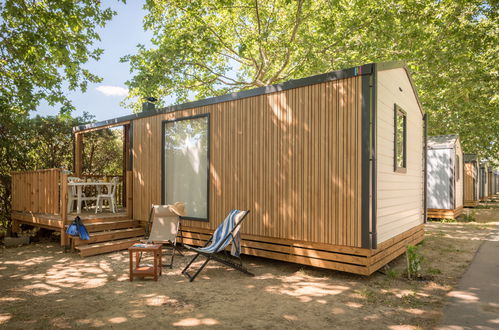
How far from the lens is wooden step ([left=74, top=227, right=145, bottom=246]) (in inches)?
228

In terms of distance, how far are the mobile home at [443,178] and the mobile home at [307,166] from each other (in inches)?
181

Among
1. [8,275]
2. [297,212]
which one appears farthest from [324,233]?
[8,275]

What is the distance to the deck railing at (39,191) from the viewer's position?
20.3 ft

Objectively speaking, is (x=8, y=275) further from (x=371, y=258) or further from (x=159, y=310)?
(x=371, y=258)

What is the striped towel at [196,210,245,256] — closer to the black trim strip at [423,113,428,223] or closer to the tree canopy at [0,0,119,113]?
the tree canopy at [0,0,119,113]

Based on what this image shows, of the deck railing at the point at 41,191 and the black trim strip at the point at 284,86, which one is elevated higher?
the black trim strip at the point at 284,86

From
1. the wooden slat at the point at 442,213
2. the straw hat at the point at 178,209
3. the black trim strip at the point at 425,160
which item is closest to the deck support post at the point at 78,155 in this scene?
the straw hat at the point at 178,209

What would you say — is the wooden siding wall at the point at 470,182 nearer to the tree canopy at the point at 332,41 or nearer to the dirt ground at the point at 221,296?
the tree canopy at the point at 332,41

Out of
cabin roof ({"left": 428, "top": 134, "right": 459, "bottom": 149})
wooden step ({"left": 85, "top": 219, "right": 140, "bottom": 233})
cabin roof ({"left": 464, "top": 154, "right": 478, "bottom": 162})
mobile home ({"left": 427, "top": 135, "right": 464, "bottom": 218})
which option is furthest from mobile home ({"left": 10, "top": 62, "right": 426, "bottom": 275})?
cabin roof ({"left": 464, "top": 154, "right": 478, "bottom": 162})

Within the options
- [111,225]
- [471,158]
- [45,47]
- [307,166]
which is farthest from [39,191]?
[471,158]

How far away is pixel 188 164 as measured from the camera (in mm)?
6180

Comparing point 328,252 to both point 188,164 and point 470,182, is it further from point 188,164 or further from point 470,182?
point 470,182

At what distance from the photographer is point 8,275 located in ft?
14.8

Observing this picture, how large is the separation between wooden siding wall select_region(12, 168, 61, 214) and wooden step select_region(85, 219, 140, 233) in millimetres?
683
